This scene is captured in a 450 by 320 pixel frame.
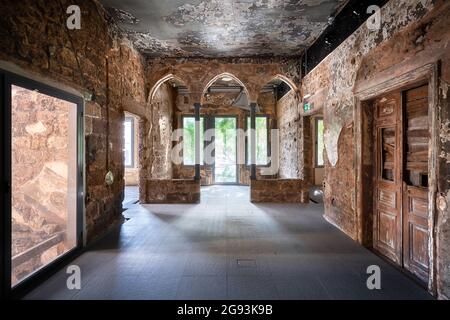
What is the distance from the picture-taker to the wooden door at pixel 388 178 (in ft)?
9.12

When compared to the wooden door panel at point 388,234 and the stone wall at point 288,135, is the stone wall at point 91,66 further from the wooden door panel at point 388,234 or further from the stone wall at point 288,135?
the stone wall at point 288,135

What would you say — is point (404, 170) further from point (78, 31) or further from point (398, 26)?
point (78, 31)

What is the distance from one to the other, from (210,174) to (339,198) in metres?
5.98

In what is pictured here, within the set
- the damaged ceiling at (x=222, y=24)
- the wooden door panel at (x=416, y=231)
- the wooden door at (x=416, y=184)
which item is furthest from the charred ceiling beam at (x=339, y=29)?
the wooden door panel at (x=416, y=231)

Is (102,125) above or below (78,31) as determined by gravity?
below

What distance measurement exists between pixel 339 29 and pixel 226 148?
6025 millimetres

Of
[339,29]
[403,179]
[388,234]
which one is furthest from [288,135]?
[403,179]

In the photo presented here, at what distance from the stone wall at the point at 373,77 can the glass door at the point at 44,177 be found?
332 cm

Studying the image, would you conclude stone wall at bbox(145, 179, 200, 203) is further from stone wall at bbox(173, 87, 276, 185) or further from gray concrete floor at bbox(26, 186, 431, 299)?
stone wall at bbox(173, 87, 276, 185)

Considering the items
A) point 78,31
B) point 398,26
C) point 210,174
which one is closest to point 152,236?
point 78,31

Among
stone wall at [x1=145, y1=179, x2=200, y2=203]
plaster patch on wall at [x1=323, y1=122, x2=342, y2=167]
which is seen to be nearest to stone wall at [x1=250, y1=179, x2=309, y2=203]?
stone wall at [x1=145, y1=179, x2=200, y2=203]

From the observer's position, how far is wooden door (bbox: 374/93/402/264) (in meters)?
2.78

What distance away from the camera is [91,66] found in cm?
346
